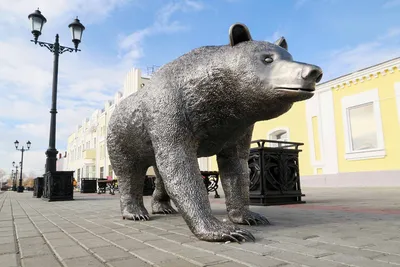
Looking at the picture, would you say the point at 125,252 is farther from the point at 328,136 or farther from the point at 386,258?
the point at 328,136

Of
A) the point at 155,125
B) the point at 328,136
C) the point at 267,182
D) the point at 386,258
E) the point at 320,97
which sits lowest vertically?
the point at 386,258

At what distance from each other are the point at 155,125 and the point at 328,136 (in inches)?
531

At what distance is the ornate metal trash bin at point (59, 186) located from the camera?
9.61 meters

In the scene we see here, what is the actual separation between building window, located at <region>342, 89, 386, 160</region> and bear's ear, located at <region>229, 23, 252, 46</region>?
1202 centimetres

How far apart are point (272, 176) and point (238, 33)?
4135mm

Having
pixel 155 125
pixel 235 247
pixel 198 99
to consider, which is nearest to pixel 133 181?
pixel 155 125

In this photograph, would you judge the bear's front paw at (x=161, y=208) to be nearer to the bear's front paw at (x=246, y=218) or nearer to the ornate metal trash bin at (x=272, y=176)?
the bear's front paw at (x=246, y=218)

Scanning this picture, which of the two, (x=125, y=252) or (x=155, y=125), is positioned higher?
(x=155, y=125)

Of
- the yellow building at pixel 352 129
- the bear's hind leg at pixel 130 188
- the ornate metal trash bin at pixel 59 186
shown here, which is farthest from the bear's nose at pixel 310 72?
the yellow building at pixel 352 129

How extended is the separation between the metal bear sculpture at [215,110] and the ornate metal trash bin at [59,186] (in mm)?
7281

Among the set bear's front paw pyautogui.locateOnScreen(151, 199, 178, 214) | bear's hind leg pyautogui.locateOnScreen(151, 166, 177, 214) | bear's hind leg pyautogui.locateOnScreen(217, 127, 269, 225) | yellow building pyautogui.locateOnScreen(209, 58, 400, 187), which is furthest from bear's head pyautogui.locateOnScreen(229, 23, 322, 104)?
yellow building pyautogui.locateOnScreen(209, 58, 400, 187)

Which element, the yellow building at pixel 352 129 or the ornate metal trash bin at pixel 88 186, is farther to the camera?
the ornate metal trash bin at pixel 88 186

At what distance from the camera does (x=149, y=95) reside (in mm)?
3109

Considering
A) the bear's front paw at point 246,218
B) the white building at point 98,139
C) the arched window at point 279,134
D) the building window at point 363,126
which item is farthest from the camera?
the white building at point 98,139
